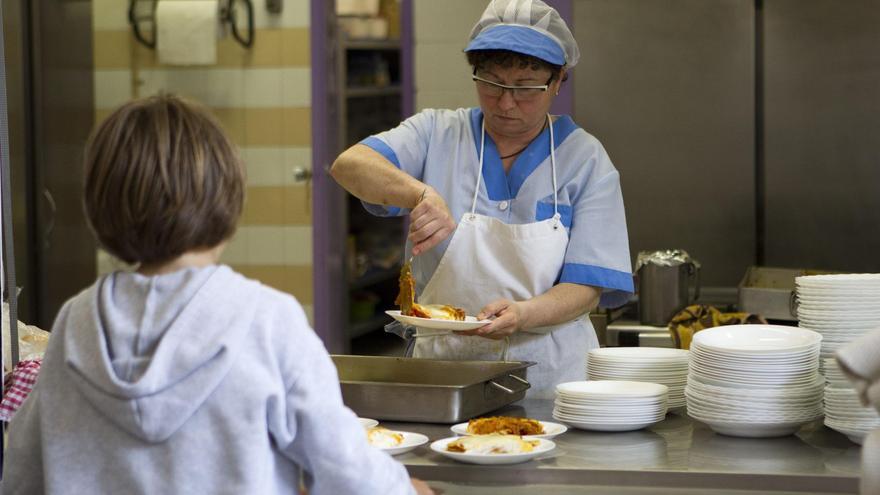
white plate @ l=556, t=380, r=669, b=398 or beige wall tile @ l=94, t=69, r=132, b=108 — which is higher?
beige wall tile @ l=94, t=69, r=132, b=108

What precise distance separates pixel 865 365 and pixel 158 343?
1041 millimetres

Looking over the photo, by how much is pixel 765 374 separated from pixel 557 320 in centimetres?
74

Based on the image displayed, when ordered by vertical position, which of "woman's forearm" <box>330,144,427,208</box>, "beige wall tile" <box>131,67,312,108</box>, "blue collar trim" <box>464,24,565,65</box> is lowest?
"woman's forearm" <box>330,144,427,208</box>

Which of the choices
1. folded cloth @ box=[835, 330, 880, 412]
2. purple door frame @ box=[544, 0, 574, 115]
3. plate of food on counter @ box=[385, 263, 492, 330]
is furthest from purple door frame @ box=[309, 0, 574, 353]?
folded cloth @ box=[835, 330, 880, 412]

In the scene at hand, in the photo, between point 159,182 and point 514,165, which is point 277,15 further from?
point 159,182

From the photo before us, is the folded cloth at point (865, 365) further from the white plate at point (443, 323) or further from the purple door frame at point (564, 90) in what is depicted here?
the purple door frame at point (564, 90)

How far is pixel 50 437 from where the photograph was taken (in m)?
1.52

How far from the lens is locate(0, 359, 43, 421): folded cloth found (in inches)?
79.6

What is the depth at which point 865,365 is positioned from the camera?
1801mm

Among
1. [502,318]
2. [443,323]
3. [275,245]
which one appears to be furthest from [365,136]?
[443,323]

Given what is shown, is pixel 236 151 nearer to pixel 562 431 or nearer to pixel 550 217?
pixel 562 431

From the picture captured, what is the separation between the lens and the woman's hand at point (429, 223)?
264cm

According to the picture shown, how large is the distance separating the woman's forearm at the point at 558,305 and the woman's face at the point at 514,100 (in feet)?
1.33

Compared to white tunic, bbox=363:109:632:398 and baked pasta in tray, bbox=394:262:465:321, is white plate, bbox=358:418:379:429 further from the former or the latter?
white tunic, bbox=363:109:632:398
